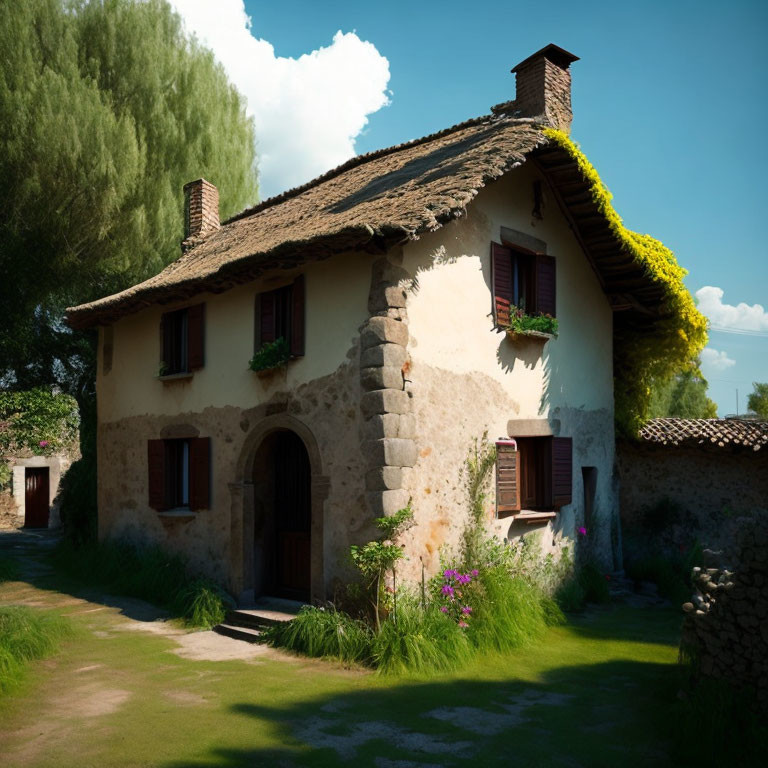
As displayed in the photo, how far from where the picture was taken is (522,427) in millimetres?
9109

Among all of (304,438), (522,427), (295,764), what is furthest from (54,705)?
(522,427)

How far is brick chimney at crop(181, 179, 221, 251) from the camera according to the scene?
14.5 meters

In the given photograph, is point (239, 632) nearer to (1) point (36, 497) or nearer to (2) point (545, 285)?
(2) point (545, 285)

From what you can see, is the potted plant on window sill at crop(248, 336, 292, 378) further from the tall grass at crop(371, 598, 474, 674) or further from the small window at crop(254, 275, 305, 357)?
the tall grass at crop(371, 598, 474, 674)

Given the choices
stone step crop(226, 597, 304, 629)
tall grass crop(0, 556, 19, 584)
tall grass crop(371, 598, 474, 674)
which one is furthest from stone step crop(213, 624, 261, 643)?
tall grass crop(0, 556, 19, 584)

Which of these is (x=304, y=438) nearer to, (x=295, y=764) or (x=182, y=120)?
(x=295, y=764)

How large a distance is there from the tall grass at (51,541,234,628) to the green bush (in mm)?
1394

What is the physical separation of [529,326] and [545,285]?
966 mm

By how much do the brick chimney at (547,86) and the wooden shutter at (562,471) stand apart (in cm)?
463

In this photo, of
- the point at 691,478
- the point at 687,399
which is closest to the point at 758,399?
the point at 687,399

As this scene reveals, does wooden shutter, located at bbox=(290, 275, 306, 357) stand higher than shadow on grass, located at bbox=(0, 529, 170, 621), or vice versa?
wooden shutter, located at bbox=(290, 275, 306, 357)

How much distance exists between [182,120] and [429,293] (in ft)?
39.3

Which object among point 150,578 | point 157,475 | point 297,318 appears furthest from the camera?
point 157,475

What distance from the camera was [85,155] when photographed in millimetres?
14703
